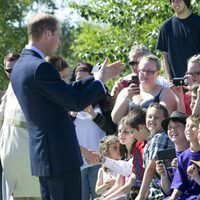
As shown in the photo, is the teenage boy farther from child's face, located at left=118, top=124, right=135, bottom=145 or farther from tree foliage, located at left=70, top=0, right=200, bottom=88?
tree foliage, located at left=70, top=0, right=200, bottom=88

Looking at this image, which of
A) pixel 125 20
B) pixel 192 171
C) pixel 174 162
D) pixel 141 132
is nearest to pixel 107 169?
pixel 141 132

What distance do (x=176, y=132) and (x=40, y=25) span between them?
65.7 inches

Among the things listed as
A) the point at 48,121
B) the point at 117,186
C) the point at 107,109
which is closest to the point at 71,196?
the point at 48,121

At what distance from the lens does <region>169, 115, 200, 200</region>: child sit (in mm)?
6844

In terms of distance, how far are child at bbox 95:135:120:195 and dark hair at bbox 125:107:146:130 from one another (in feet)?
2.21

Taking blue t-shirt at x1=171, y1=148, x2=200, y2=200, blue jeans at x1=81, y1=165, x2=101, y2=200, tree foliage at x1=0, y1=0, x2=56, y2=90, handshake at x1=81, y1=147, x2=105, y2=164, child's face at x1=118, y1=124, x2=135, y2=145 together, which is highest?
tree foliage at x1=0, y1=0, x2=56, y2=90

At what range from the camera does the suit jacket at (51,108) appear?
6125mm

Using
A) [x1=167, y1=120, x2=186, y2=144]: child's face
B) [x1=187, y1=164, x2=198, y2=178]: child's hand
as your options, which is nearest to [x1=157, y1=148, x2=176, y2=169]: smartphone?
[x1=167, y1=120, x2=186, y2=144]: child's face

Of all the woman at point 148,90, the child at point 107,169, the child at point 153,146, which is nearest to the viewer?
the child at point 153,146

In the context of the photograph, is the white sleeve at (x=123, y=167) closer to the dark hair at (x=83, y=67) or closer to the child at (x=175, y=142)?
the child at (x=175, y=142)

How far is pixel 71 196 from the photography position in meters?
6.23

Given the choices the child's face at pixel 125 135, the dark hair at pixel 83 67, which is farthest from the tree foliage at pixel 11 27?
the child's face at pixel 125 135

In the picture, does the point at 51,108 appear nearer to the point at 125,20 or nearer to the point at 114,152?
the point at 114,152

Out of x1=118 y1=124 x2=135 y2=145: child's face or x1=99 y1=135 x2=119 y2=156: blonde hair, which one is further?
x1=99 y1=135 x2=119 y2=156: blonde hair
